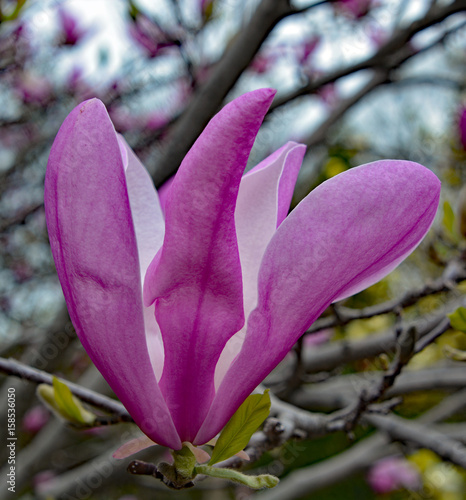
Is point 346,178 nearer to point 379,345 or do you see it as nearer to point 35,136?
point 379,345

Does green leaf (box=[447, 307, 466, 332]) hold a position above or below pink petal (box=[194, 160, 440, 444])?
below

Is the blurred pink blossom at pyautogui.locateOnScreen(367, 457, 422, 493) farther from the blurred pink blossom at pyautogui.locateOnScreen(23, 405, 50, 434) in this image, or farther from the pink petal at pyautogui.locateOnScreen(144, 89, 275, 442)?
the pink petal at pyautogui.locateOnScreen(144, 89, 275, 442)

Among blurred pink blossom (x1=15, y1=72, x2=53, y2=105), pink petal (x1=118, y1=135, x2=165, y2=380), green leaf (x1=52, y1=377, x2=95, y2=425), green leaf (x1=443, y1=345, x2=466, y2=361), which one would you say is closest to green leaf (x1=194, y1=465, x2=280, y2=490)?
pink petal (x1=118, y1=135, x2=165, y2=380)

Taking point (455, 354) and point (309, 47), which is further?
point (309, 47)

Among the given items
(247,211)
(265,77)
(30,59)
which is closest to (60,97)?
(30,59)

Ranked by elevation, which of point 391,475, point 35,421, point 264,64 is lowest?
point 391,475

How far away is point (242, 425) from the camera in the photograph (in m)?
0.48

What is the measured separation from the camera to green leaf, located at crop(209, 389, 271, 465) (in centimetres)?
48

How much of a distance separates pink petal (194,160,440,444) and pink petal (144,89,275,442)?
0.02 metres

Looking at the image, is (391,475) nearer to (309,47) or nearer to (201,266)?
(309,47)

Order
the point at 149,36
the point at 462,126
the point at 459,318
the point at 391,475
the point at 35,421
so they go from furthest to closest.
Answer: the point at 391,475 → the point at 35,421 → the point at 149,36 → the point at 462,126 → the point at 459,318

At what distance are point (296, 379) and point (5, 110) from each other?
243 centimetres

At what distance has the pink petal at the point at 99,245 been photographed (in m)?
0.40

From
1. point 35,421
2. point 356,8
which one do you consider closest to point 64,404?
point 35,421
